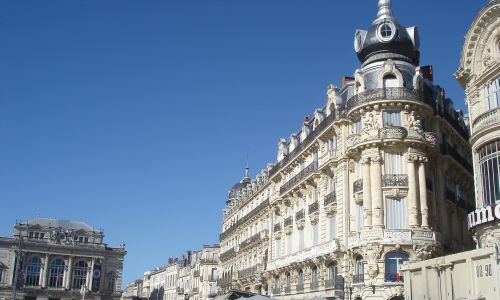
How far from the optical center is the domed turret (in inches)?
1516

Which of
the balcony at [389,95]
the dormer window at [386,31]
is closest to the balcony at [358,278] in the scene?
the balcony at [389,95]

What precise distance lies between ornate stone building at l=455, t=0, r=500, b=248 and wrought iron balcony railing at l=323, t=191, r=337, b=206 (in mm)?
11258

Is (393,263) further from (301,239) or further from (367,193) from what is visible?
(301,239)

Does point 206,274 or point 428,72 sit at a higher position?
point 428,72

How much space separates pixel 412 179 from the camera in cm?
3366

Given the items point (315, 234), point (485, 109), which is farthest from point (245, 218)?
point (485, 109)

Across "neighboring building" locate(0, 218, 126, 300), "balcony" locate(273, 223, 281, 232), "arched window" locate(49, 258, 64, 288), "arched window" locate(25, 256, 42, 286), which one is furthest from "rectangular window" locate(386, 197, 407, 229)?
"arched window" locate(25, 256, 42, 286)

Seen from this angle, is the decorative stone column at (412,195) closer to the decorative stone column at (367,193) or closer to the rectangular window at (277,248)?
the decorative stone column at (367,193)

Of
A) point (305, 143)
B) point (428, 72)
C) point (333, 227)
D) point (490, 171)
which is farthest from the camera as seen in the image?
point (305, 143)

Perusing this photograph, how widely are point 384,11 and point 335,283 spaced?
19388 mm

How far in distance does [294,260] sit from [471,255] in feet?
90.1

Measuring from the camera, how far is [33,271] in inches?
3575

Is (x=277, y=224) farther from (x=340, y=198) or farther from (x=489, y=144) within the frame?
(x=489, y=144)

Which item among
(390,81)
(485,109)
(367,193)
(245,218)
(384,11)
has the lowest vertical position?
(367,193)
